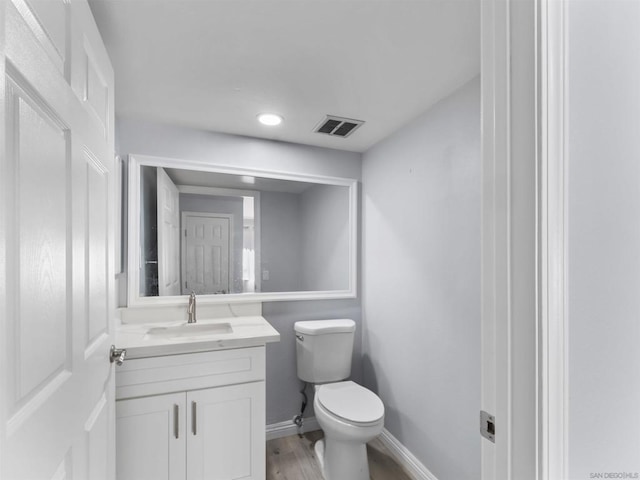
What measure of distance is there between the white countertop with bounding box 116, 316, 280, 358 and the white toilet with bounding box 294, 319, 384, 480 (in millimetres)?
444

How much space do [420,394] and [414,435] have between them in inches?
10.6

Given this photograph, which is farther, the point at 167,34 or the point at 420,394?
the point at 420,394

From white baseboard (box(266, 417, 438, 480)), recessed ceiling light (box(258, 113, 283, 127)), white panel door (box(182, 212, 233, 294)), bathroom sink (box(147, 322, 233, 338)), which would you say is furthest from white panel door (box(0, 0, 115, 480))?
white baseboard (box(266, 417, 438, 480))

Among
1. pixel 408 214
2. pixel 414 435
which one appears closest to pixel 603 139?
pixel 408 214

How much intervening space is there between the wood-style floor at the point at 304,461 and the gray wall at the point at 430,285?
170 mm

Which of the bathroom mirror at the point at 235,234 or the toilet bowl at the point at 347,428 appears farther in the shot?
the bathroom mirror at the point at 235,234

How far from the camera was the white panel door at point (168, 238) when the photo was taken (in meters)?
2.04

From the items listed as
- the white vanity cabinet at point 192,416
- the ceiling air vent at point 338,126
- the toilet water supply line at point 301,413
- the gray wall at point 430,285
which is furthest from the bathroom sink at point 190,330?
the ceiling air vent at point 338,126

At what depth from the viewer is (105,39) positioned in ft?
4.14

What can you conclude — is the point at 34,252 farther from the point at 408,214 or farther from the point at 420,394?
the point at 420,394

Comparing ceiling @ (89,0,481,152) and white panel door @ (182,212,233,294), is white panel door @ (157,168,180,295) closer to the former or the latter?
white panel door @ (182,212,233,294)

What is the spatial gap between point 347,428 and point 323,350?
0.59 m

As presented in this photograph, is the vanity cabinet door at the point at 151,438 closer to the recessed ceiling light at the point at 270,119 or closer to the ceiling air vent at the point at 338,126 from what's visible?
the recessed ceiling light at the point at 270,119

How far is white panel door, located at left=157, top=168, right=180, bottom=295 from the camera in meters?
2.04
